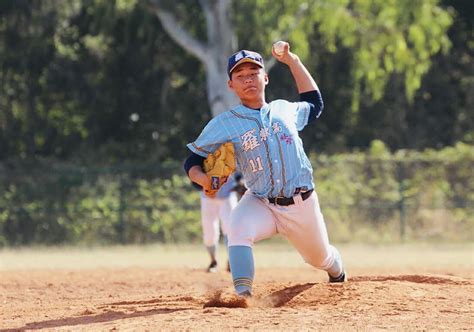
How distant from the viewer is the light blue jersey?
7234 millimetres

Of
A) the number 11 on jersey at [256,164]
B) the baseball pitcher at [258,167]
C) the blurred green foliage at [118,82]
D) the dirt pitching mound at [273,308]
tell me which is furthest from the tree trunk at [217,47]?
the number 11 on jersey at [256,164]

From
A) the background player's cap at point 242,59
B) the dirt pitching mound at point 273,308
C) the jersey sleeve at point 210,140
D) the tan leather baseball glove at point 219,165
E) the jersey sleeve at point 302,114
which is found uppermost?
the background player's cap at point 242,59

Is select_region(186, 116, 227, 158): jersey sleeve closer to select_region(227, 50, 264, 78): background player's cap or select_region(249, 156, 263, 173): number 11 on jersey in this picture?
select_region(249, 156, 263, 173): number 11 on jersey

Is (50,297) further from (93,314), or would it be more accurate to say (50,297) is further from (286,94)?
(286,94)

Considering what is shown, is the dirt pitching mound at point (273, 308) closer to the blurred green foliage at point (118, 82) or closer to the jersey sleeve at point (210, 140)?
the jersey sleeve at point (210, 140)

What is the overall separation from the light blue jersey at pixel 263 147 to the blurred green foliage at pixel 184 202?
13891 millimetres

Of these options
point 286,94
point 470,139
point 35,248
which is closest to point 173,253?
point 35,248

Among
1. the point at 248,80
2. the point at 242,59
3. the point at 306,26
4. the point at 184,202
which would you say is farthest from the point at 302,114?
the point at 306,26

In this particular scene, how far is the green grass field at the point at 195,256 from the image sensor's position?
15.7 metres

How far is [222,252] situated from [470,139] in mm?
11665

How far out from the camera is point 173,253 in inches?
760

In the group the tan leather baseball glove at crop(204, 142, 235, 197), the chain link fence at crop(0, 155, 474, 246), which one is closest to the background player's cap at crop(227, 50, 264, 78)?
the tan leather baseball glove at crop(204, 142, 235, 197)

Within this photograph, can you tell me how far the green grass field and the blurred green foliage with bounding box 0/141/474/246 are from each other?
0.58 meters

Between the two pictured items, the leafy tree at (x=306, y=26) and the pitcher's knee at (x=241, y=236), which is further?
the leafy tree at (x=306, y=26)
